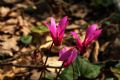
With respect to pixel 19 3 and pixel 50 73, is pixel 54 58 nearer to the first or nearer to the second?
pixel 50 73

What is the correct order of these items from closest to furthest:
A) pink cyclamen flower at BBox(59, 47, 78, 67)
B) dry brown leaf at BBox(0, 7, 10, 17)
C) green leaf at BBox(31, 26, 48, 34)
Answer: pink cyclamen flower at BBox(59, 47, 78, 67)
green leaf at BBox(31, 26, 48, 34)
dry brown leaf at BBox(0, 7, 10, 17)

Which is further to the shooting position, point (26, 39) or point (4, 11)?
point (4, 11)

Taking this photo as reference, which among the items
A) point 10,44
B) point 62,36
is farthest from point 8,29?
point 62,36

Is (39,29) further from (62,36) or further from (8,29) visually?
(62,36)

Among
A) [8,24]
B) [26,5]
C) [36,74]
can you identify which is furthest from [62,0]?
[36,74]

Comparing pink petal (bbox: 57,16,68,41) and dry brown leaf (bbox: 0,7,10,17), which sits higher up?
dry brown leaf (bbox: 0,7,10,17)

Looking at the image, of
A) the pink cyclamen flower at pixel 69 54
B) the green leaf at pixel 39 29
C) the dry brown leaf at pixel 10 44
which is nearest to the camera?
the pink cyclamen flower at pixel 69 54

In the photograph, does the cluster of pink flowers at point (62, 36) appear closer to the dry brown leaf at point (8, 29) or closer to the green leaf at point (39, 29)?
the green leaf at point (39, 29)

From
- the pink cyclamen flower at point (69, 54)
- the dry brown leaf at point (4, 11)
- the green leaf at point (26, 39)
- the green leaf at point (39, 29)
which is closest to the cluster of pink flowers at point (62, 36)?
the pink cyclamen flower at point (69, 54)

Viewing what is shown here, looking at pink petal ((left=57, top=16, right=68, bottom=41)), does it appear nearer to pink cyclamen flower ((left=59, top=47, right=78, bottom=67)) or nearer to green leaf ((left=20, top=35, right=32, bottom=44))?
pink cyclamen flower ((left=59, top=47, right=78, bottom=67))

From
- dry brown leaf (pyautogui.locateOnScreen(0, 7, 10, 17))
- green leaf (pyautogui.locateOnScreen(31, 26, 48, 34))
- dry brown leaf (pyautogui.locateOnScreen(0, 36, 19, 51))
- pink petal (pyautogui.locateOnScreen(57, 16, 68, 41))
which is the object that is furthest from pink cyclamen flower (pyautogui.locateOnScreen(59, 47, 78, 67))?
dry brown leaf (pyautogui.locateOnScreen(0, 7, 10, 17))

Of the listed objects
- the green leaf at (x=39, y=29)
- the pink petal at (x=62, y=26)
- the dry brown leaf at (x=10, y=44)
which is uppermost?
the pink petal at (x=62, y=26)
